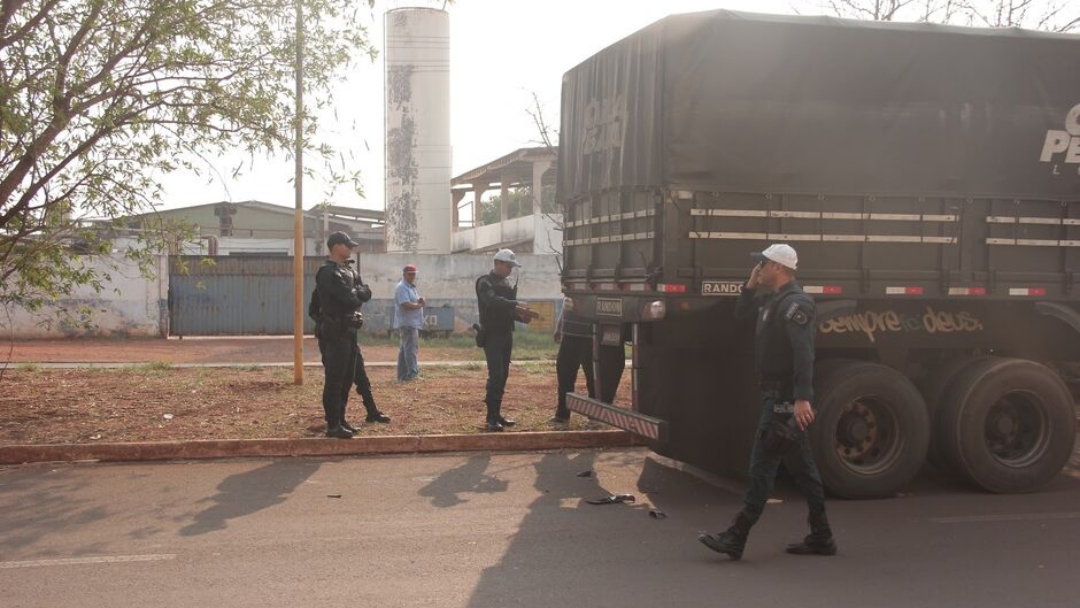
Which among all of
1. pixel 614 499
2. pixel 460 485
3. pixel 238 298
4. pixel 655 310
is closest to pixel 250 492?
pixel 460 485

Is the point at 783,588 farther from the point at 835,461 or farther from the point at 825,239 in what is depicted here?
the point at 825,239

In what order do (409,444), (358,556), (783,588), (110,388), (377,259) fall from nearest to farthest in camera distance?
(783,588)
(358,556)
(409,444)
(110,388)
(377,259)

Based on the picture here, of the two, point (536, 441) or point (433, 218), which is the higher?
point (433, 218)

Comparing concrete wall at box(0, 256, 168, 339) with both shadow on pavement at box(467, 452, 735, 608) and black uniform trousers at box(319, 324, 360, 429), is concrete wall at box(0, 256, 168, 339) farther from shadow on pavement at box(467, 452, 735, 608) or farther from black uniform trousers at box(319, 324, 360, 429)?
shadow on pavement at box(467, 452, 735, 608)

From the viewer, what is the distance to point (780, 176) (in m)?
7.00

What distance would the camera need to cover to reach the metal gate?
2423 cm

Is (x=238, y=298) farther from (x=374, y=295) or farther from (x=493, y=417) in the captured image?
(x=493, y=417)

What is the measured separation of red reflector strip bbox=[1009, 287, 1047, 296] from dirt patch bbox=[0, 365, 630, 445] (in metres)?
4.18

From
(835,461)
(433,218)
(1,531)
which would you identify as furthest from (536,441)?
(433,218)

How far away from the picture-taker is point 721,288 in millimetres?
6844

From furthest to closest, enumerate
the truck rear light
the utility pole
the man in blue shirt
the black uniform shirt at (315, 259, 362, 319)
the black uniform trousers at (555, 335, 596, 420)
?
1. the man in blue shirt
2. the utility pole
3. the black uniform trousers at (555, 335, 596, 420)
4. the black uniform shirt at (315, 259, 362, 319)
5. the truck rear light

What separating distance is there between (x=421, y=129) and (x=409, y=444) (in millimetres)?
25254

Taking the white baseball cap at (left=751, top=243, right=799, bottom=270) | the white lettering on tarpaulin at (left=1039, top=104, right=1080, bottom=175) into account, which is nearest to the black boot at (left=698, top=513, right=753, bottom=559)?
the white baseball cap at (left=751, top=243, right=799, bottom=270)

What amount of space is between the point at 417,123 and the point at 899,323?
89.4 feet
